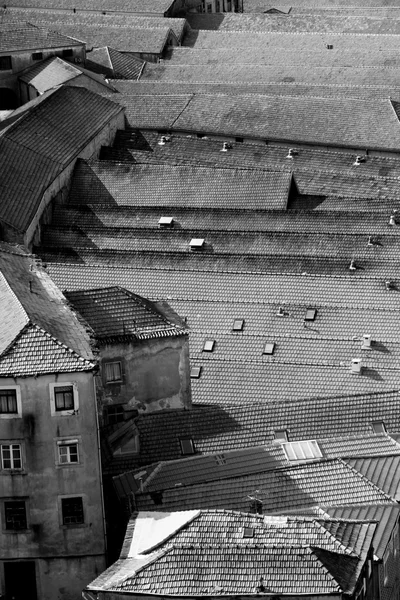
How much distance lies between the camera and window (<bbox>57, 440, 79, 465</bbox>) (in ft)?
255

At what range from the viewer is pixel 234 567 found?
7012 centimetres

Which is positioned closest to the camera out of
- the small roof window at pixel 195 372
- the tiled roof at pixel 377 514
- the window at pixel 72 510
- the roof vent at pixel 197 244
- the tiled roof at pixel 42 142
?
the tiled roof at pixel 377 514

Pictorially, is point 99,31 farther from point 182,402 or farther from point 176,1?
point 182,402

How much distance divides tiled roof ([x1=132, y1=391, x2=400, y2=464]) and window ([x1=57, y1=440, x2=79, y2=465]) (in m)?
6.45

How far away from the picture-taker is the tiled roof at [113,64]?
154 m

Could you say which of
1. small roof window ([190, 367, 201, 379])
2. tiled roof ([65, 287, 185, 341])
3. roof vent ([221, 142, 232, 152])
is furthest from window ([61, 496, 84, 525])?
roof vent ([221, 142, 232, 152])

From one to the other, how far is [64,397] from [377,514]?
44.0 feet

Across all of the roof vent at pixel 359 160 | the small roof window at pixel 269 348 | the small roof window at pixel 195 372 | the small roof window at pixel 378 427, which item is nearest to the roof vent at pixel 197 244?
the small roof window at pixel 269 348

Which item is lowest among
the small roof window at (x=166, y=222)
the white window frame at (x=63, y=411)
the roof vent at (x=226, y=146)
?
the roof vent at (x=226, y=146)

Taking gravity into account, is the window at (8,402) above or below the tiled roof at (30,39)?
above

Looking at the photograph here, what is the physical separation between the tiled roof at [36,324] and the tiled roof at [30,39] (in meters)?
61.8

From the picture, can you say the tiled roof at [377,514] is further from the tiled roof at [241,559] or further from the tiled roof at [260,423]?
the tiled roof at [260,423]

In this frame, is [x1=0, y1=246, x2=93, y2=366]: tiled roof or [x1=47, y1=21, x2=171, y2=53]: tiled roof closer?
[x1=0, y1=246, x2=93, y2=366]: tiled roof

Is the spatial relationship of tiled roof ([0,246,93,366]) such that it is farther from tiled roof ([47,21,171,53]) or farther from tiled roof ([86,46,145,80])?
tiled roof ([47,21,171,53])
